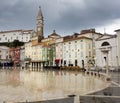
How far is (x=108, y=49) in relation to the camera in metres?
68.1

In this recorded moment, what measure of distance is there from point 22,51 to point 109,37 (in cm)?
7168

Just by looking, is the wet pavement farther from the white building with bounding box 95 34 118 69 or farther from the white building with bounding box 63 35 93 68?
the white building with bounding box 63 35 93 68

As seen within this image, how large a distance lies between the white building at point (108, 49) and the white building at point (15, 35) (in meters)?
96.9

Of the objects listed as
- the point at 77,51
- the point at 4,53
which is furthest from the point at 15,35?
the point at 77,51

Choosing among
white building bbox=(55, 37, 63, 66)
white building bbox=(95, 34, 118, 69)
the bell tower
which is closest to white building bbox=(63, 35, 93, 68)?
white building bbox=(55, 37, 63, 66)

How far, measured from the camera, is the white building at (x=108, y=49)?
68562 mm

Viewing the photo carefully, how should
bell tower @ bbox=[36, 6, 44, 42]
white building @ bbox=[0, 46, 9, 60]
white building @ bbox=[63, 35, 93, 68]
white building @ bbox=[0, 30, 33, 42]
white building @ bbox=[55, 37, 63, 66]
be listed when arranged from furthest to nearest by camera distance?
white building @ bbox=[0, 30, 33, 42] → white building @ bbox=[0, 46, 9, 60] → bell tower @ bbox=[36, 6, 44, 42] → white building @ bbox=[55, 37, 63, 66] → white building @ bbox=[63, 35, 93, 68]

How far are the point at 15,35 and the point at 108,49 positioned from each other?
117 metres

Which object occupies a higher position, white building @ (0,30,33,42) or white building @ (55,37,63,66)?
white building @ (0,30,33,42)

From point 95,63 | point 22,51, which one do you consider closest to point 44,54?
point 22,51

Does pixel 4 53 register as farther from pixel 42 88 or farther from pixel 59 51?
pixel 42 88

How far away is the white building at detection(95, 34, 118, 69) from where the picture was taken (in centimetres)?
6856

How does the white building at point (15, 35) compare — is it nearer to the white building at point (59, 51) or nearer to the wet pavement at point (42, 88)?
the white building at point (59, 51)

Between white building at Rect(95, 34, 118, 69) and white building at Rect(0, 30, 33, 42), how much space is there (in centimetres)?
9685
